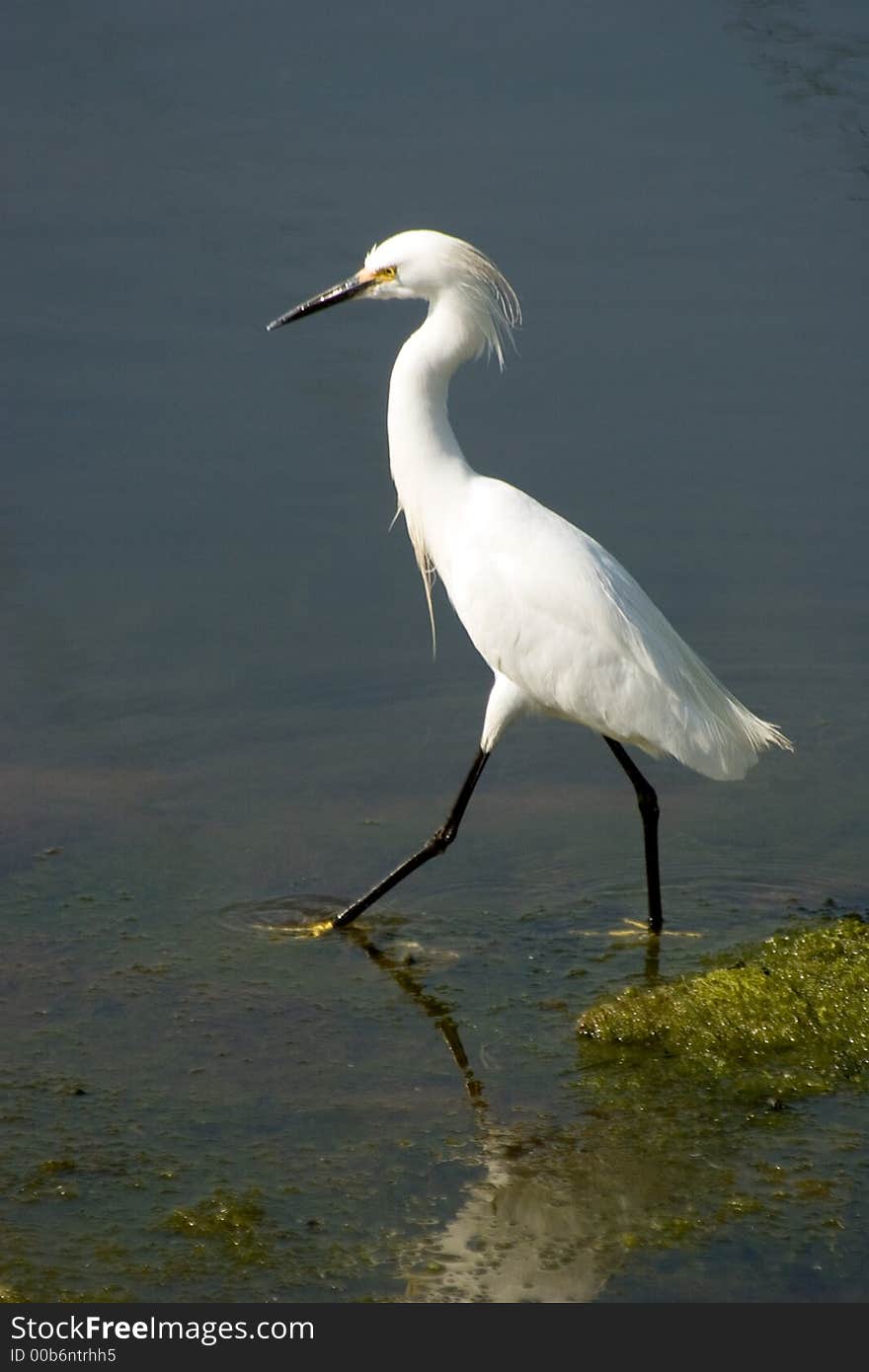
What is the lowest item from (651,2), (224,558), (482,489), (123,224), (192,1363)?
(192,1363)

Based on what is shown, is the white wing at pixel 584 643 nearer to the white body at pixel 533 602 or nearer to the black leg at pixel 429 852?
the white body at pixel 533 602

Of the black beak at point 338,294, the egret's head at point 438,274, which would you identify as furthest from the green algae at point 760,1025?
the black beak at point 338,294

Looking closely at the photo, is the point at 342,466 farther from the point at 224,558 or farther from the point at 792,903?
the point at 792,903

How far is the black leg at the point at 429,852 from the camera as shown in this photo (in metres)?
5.33

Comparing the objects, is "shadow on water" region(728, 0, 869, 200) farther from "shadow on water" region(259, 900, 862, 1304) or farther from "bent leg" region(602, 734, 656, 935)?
"shadow on water" region(259, 900, 862, 1304)

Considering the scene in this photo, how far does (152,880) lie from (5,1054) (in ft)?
3.72

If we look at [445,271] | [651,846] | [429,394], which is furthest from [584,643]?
[445,271]

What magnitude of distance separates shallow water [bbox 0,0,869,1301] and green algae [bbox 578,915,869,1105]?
121mm

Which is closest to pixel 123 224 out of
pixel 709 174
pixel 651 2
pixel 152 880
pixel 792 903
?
pixel 709 174

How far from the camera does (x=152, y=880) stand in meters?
5.52

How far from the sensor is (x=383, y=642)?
23.4 feet

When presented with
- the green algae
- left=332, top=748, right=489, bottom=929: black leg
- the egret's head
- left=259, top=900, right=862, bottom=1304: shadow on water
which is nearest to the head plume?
the egret's head

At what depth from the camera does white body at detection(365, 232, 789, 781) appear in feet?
17.0

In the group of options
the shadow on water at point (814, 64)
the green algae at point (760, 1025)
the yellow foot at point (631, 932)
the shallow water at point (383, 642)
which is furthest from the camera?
the shadow on water at point (814, 64)
